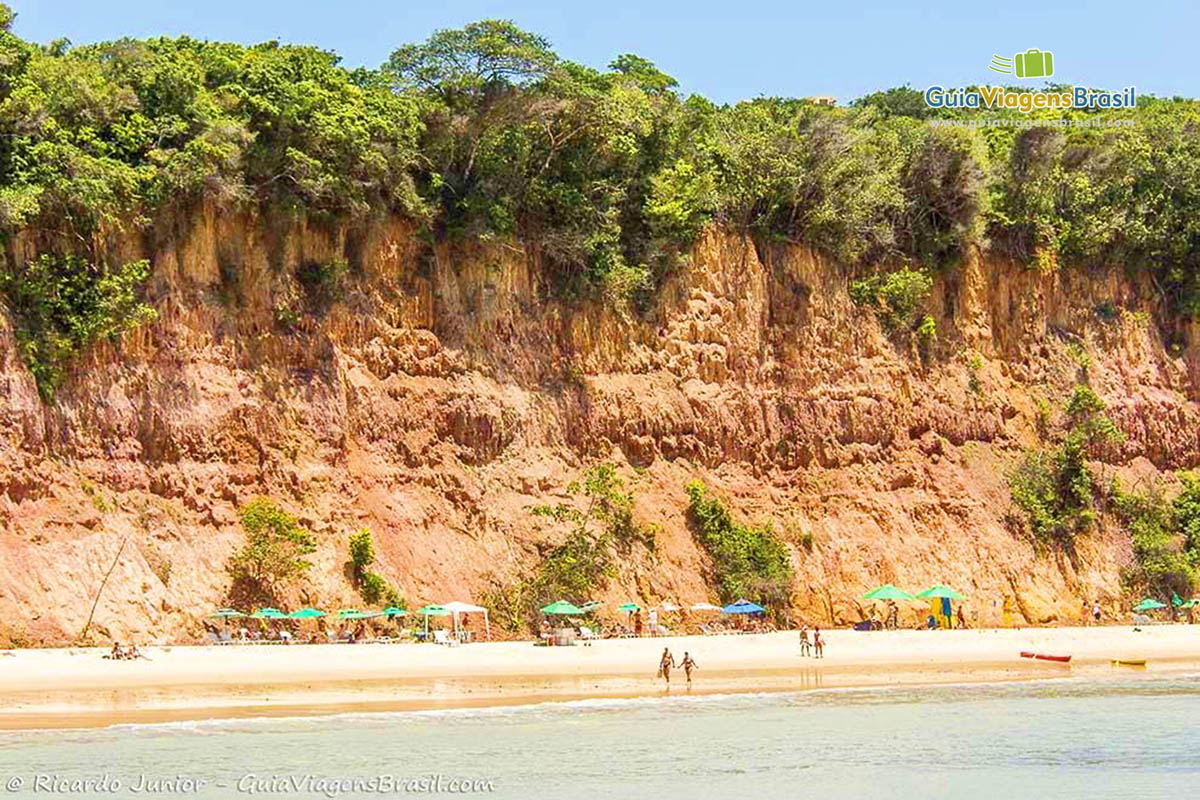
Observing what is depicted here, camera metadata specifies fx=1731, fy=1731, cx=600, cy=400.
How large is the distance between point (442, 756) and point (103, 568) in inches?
551

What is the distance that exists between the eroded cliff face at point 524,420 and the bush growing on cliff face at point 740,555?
0.55 metres

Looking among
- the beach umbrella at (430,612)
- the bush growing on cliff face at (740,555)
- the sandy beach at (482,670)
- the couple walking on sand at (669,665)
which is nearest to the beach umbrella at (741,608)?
the sandy beach at (482,670)

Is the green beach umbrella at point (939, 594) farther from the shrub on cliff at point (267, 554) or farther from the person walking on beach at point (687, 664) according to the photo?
the shrub on cliff at point (267, 554)

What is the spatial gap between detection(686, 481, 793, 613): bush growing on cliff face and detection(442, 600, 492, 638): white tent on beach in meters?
7.34

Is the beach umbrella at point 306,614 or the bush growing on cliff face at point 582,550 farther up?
the bush growing on cliff face at point 582,550

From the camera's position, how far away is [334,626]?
39781 millimetres

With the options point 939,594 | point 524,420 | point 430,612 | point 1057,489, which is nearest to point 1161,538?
point 1057,489

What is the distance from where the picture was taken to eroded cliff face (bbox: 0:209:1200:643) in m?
38.8

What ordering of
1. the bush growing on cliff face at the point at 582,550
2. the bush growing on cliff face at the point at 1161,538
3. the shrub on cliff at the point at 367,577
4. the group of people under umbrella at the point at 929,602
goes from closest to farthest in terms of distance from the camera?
1. the shrub on cliff at the point at 367,577
2. the bush growing on cliff face at the point at 582,550
3. the group of people under umbrella at the point at 929,602
4. the bush growing on cliff face at the point at 1161,538

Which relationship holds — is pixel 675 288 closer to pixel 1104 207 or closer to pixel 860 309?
pixel 860 309

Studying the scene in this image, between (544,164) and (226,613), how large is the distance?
16.5 meters


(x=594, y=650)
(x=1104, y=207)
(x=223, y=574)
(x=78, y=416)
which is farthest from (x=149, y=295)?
(x=1104, y=207)

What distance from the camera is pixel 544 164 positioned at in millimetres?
47719

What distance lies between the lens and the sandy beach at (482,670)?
29.6 meters
